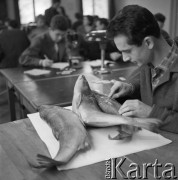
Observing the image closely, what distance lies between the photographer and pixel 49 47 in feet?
10.9

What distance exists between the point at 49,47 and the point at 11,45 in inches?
34.8

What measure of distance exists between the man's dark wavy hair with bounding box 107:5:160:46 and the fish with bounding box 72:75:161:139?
0.97 ft

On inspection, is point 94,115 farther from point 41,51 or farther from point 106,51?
point 106,51

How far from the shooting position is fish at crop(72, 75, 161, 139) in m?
0.99

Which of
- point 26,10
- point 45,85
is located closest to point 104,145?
point 45,85

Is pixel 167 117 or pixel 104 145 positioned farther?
pixel 167 117

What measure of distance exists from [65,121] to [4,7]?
766 cm

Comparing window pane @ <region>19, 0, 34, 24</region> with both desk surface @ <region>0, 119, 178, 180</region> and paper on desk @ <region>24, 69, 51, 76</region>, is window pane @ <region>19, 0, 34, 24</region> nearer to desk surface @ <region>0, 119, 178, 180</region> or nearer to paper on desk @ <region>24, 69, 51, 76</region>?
paper on desk @ <region>24, 69, 51, 76</region>

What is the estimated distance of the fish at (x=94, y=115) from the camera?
99 centimetres

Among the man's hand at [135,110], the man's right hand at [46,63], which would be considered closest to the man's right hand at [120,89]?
the man's hand at [135,110]

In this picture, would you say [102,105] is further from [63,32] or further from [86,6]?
[86,6]

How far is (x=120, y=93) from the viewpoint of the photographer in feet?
4.90

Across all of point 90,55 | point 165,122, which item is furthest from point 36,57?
point 165,122

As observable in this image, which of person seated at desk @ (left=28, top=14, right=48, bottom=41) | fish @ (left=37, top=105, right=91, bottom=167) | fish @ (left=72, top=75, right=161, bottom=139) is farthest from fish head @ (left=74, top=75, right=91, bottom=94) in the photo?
person seated at desk @ (left=28, top=14, right=48, bottom=41)
